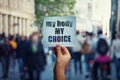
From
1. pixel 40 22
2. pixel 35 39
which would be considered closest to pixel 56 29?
pixel 40 22

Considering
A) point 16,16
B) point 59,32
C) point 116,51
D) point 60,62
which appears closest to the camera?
point 60,62

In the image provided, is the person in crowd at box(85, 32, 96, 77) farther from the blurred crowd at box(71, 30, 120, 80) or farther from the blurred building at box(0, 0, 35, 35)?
the blurred building at box(0, 0, 35, 35)

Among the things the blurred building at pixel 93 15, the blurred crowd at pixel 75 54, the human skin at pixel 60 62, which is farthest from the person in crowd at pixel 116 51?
the human skin at pixel 60 62

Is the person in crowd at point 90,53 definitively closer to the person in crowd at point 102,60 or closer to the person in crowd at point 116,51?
the person in crowd at point 102,60

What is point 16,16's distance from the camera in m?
3.21

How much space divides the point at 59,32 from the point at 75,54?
6.70 feet

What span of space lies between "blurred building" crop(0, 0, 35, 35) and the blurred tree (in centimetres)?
8

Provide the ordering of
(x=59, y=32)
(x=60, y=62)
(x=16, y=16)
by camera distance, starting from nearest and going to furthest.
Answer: (x=60, y=62) → (x=59, y=32) → (x=16, y=16)

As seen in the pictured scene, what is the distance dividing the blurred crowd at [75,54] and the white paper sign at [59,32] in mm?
1889

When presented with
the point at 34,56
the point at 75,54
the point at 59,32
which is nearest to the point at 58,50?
the point at 59,32

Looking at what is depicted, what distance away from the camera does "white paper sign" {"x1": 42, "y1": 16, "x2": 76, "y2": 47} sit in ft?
3.16

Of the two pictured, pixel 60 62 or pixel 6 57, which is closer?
pixel 60 62

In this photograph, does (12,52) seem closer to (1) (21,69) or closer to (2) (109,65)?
(1) (21,69)

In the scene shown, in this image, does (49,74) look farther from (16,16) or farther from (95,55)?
(16,16)
